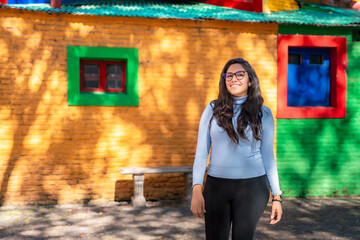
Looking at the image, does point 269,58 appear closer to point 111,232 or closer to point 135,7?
point 135,7

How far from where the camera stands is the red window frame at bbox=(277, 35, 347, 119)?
26.3 ft

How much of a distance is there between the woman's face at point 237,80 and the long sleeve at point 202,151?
0.21 m

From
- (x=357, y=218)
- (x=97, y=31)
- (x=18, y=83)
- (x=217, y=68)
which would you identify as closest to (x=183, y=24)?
(x=217, y=68)

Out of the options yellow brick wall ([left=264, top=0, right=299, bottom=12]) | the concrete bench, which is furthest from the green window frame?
yellow brick wall ([left=264, top=0, right=299, bottom=12])

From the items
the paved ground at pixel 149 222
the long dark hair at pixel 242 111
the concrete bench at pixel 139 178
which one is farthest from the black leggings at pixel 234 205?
the concrete bench at pixel 139 178

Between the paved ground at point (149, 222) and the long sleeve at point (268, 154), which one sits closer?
the long sleeve at point (268, 154)

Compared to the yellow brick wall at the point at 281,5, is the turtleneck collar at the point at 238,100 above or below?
below

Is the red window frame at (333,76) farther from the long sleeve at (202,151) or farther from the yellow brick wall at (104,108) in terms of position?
the long sleeve at (202,151)

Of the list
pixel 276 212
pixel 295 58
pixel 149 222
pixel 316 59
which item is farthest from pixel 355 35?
pixel 276 212

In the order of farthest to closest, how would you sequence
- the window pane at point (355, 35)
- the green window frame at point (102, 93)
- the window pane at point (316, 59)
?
the window pane at point (316, 59) < the window pane at point (355, 35) < the green window frame at point (102, 93)

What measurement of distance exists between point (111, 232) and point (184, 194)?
2.31 m

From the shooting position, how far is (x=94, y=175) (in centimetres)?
752

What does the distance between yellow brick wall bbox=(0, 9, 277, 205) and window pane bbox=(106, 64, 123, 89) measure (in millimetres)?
452

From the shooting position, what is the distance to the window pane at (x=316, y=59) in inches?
331
